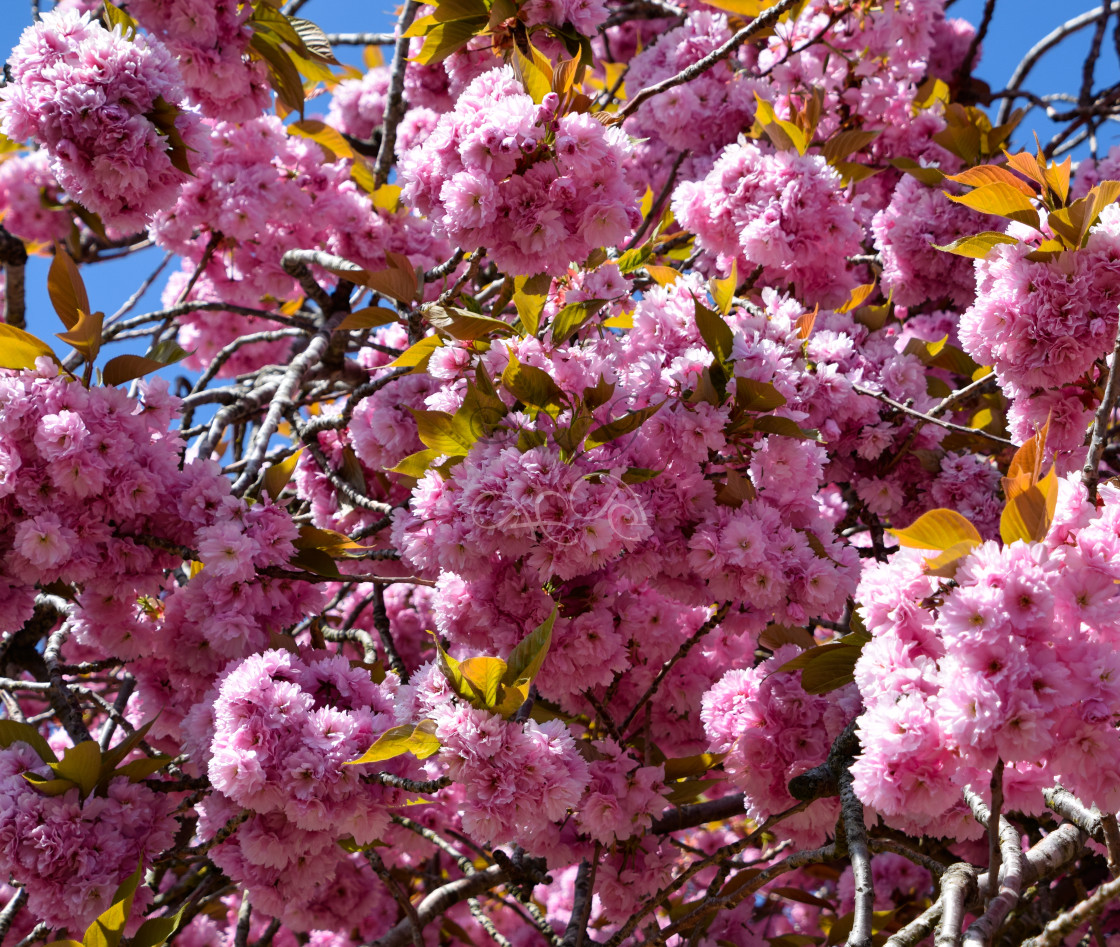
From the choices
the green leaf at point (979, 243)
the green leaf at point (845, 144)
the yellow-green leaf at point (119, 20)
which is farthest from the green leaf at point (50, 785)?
the green leaf at point (845, 144)

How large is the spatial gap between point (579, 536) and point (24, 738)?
4.88 ft

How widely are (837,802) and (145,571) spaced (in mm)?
1822

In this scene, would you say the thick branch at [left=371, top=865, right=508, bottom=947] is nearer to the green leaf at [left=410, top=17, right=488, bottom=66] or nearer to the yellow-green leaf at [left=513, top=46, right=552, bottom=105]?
the yellow-green leaf at [left=513, top=46, right=552, bottom=105]

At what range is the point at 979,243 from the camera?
2.09 metres

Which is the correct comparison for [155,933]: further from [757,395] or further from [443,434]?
[757,395]

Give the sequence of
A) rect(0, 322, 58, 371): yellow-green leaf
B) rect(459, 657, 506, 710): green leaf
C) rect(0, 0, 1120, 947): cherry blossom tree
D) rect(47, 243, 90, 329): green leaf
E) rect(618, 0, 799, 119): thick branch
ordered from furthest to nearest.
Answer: rect(618, 0, 799, 119): thick branch < rect(47, 243, 90, 329): green leaf < rect(0, 322, 58, 371): yellow-green leaf < rect(459, 657, 506, 710): green leaf < rect(0, 0, 1120, 947): cherry blossom tree

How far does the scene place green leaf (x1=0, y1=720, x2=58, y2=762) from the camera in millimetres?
2213

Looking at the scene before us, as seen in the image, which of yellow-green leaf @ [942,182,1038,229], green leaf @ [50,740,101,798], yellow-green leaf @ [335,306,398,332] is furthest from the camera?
yellow-green leaf @ [335,306,398,332]

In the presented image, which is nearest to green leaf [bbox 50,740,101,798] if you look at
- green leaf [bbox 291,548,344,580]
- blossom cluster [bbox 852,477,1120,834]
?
green leaf [bbox 291,548,344,580]

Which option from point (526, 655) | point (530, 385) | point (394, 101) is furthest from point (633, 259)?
point (394, 101)

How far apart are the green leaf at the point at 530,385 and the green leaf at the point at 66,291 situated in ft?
3.88

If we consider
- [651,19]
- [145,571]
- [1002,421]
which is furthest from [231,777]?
[651,19]

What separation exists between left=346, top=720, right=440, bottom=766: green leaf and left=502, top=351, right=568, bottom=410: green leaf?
703mm

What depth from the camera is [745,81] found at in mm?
3852
